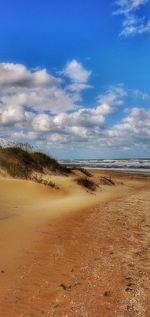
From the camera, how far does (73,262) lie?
6945 mm

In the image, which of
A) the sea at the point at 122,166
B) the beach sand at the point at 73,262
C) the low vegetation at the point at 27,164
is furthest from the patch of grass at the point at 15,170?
the sea at the point at 122,166

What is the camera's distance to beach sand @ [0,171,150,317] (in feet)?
16.4

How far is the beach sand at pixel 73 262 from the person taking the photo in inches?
197

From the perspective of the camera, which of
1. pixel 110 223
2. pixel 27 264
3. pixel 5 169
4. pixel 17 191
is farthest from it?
pixel 5 169

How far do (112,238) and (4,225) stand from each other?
9.33 ft

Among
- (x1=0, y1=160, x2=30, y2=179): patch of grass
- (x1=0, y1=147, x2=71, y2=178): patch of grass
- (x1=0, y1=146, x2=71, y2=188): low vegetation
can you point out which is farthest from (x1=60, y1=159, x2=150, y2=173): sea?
(x1=0, y1=160, x2=30, y2=179): patch of grass

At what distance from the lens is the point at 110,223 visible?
11.3m

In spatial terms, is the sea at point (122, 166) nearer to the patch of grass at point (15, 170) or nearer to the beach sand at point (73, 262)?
the patch of grass at point (15, 170)

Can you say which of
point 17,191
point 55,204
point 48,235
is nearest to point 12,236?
point 48,235

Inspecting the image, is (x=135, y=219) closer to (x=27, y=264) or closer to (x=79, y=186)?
(x=27, y=264)

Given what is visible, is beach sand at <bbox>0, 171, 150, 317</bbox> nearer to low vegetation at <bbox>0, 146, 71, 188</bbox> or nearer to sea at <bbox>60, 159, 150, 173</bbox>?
low vegetation at <bbox>0, 146, 71, 188</bbox>

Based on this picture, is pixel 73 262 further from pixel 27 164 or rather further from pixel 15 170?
pixel 27 164

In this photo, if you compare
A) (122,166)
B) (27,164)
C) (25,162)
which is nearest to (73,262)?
(25,162)

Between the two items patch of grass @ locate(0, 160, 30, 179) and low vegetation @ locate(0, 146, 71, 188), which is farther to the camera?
low vegetation @ locate(0, 146, 71, 188)
